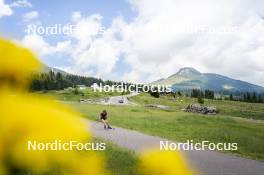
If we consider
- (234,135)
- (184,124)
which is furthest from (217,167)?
(184,124)

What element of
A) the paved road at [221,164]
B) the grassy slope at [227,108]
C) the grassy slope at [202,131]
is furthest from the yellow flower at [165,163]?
the grassy slope at [227,108]

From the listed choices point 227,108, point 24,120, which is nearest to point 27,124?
point 24,120

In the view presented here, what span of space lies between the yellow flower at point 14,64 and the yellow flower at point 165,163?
0.18m

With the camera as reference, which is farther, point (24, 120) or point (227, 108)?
point (227, 108)

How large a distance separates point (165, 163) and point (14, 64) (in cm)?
21

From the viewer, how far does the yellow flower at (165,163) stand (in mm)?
525

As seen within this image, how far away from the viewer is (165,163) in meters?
0.52

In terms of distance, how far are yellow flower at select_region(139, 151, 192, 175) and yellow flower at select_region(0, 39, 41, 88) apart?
18 centimetres

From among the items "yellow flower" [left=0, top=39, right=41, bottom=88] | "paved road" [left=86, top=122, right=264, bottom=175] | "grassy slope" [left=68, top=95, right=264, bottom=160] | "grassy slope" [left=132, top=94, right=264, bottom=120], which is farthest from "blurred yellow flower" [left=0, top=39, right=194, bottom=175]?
"grassy slope" [left=132, top=94, right=264, bottom=120]

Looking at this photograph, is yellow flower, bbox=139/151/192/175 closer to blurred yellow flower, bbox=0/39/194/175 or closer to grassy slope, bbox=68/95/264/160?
blurred yellow flower, bbox=0/39/194/175

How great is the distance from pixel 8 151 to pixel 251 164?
12.0m

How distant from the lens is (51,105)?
469mm

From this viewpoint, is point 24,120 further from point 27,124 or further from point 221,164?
point 221,164

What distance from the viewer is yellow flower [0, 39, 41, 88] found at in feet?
1.44
